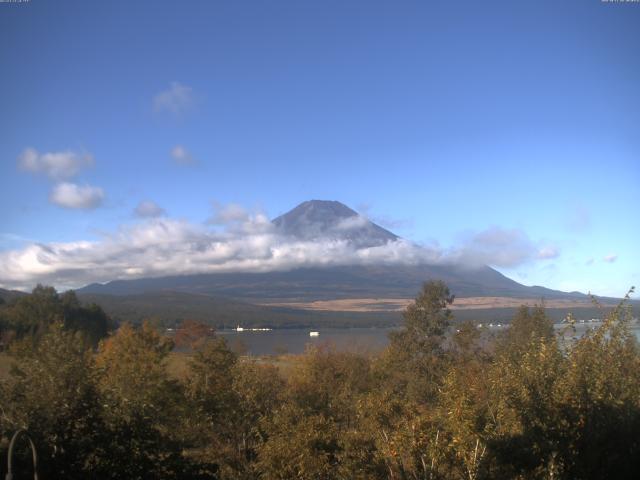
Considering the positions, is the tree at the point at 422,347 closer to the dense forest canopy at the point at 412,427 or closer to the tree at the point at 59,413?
the dense forest canopy at the point at 412,427

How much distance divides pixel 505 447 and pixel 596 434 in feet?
6.78

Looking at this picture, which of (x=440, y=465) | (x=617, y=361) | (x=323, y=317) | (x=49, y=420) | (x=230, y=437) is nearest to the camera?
(x=440, y=465)

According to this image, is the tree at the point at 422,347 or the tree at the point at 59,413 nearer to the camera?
the tree at the point at 59,413

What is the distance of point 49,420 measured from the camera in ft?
33.3

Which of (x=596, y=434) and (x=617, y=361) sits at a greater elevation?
(x=617, y=361)

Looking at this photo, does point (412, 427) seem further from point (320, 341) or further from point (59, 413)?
point (320, 341)

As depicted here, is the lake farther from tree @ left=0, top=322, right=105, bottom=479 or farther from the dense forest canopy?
tree @ left=0, top=322, right=105, bottom=479

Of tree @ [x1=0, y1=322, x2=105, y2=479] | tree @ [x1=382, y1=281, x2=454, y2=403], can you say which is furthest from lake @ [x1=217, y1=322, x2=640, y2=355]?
tree @ [x1=0, y1=322, x2=105, y2=479]

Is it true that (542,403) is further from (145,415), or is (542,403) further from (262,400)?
(262,400)

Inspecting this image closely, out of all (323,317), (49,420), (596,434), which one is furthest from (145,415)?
(323,317)

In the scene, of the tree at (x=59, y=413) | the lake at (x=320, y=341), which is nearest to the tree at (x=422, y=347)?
the lake at (x=320, y=341)

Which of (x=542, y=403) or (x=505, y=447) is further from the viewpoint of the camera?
(x=542, y=403)

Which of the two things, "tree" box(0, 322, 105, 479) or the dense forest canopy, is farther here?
A: "tree" box(0, 322, 105, 479)

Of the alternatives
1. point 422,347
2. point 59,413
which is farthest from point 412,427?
point 422,347
